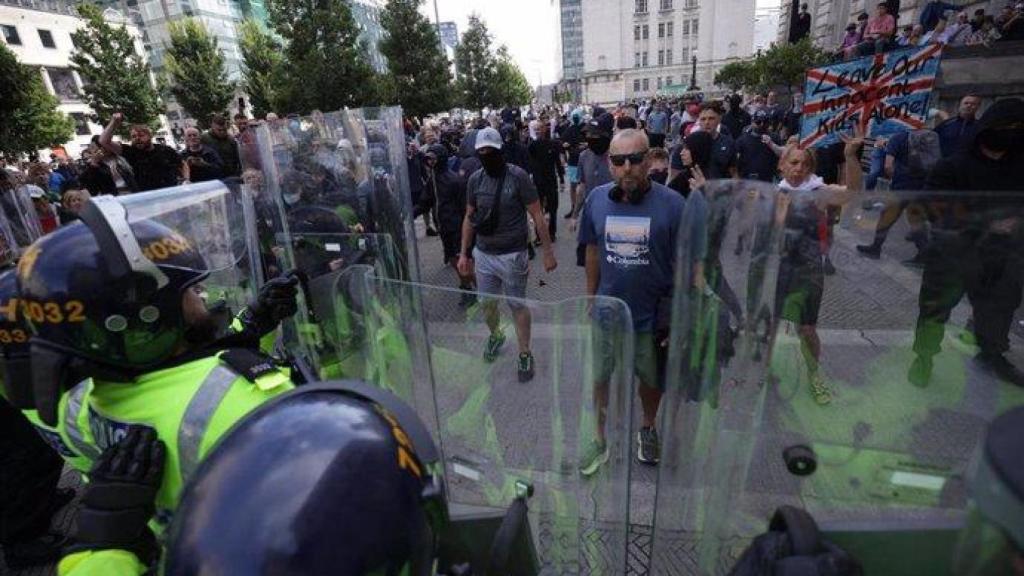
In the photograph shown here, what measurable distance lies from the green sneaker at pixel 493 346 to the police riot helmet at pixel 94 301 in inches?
42.2

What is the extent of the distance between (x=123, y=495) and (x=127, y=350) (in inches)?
15.9

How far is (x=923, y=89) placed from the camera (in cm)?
360

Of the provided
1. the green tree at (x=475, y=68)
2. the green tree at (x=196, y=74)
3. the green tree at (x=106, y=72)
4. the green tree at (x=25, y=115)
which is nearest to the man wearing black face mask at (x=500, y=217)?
the green tree at (x=25, y=115)

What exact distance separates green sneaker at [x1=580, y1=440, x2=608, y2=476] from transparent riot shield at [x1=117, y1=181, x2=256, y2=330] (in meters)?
1.40

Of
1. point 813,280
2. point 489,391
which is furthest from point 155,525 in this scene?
point 813,280

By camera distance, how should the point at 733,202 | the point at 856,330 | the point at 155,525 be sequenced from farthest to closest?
the point at 856,330
the point at 155,525
the point at 733,202

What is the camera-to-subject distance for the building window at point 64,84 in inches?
1463

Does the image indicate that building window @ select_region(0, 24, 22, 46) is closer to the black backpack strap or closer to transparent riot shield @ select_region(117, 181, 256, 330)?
transparent riot shield @ select_region(117, 181, 256, 330)

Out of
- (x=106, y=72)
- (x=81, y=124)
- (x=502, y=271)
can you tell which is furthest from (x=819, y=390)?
(x=81, y=124)

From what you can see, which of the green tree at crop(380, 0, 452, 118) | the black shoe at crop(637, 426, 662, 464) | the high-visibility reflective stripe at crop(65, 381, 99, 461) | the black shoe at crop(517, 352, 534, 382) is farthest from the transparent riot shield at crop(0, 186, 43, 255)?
the green tree at crop(380, 0, 452, 118)

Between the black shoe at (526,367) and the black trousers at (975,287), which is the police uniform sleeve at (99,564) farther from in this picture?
the black trousers at (975,287)

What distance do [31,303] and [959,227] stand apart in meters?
2.31

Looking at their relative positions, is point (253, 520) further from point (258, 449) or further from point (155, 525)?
point (155, 525)

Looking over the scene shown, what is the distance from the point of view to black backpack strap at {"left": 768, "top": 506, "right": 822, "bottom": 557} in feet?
3.35
